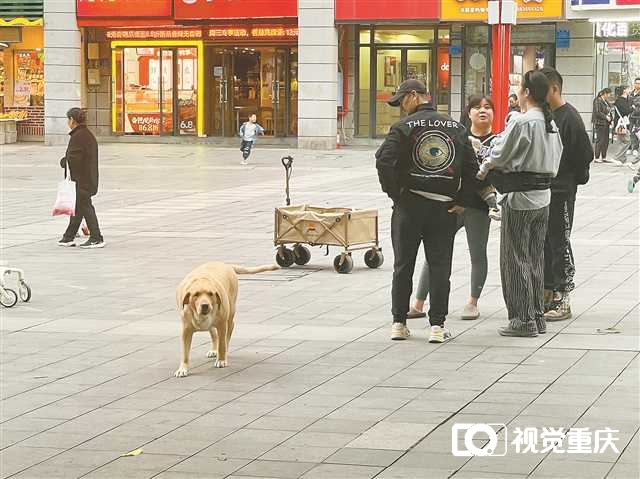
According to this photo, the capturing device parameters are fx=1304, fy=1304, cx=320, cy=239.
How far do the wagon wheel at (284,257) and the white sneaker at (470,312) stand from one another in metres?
3.32

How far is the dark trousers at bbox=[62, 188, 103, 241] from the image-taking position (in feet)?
49.3

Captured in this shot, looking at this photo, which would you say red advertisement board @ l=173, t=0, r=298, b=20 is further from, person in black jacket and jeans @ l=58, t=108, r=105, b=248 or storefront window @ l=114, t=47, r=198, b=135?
person in black jacket and jeans @ l=58, t=108, r=105, b=248

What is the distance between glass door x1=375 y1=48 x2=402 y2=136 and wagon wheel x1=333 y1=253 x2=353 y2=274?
885 inches

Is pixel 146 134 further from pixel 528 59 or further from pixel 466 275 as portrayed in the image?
pixel 466 275

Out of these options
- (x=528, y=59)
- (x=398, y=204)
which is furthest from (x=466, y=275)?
(x=528, y=59)

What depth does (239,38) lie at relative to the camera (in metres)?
35.8

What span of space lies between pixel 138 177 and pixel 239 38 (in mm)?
11600

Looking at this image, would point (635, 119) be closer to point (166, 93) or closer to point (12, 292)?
point (166, 93)

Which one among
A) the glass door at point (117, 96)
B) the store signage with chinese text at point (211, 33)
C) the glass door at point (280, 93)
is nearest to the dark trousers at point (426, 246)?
the store signage with chinese text at point (211, 33)

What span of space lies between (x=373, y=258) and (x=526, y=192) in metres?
3.90

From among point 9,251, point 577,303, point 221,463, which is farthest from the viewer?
point 9,251

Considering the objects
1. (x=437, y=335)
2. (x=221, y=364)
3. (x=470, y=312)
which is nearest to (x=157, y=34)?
(x=470, y=312)

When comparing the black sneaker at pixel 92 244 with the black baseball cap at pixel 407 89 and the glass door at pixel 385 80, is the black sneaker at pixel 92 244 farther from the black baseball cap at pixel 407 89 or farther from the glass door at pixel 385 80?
the glass door at pixel 385 80

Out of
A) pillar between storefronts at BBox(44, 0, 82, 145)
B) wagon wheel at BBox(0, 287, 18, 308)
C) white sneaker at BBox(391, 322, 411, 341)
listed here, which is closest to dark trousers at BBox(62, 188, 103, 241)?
wagon wheel at BBox(0, 287, 18, 308)
